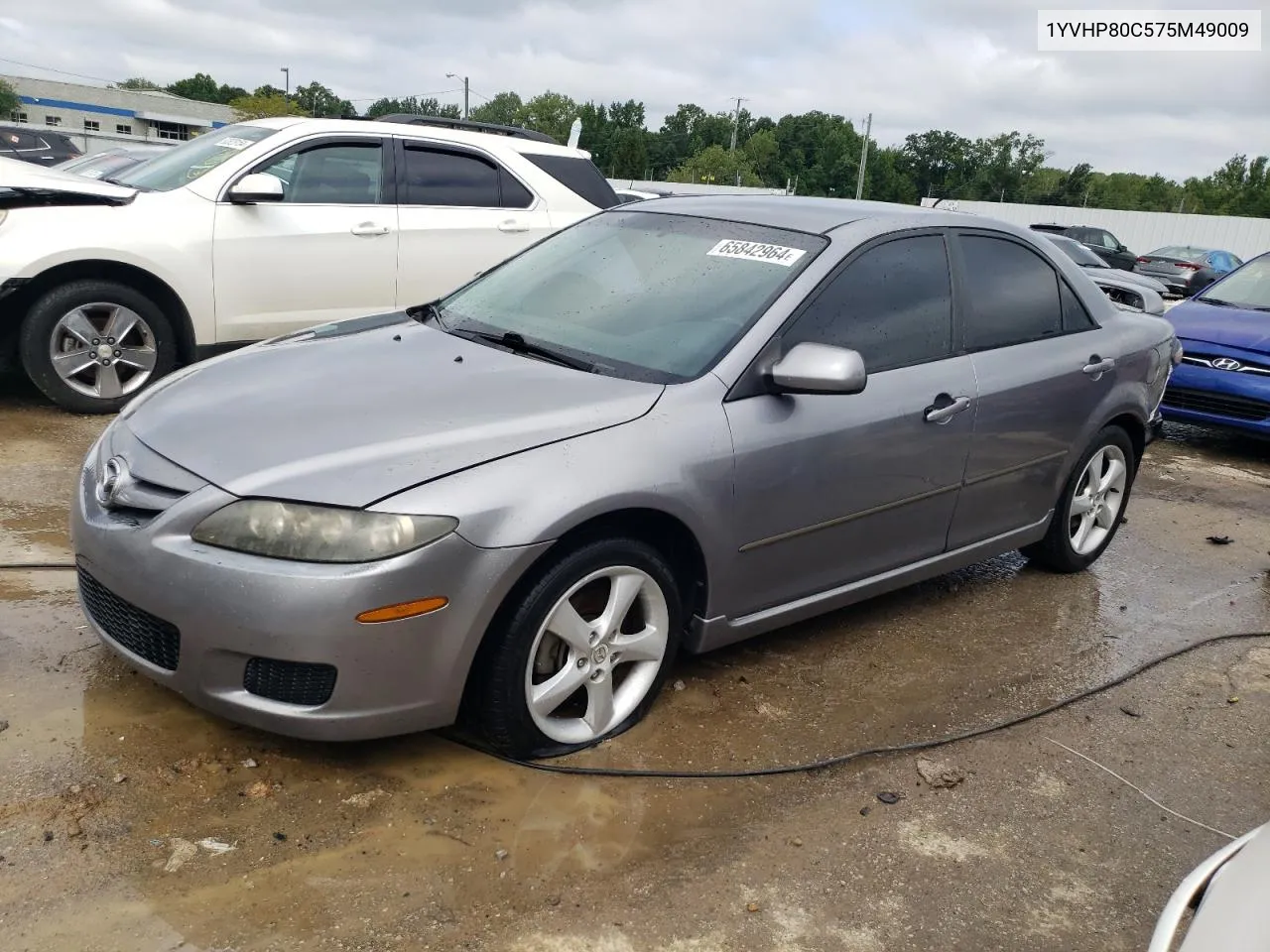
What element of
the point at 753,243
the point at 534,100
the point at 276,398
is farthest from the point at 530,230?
the point at 534,100

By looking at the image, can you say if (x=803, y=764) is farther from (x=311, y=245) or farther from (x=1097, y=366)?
(x=311, y=245)

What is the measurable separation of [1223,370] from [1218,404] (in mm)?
250

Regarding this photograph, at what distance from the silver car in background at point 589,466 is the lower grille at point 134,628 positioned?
1 cm

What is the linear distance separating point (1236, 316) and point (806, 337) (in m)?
6.44

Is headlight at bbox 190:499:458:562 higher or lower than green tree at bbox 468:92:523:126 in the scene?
lower

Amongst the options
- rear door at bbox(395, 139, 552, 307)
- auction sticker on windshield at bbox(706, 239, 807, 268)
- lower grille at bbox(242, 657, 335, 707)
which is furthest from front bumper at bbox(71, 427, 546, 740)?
rear door at bbox(395, 139, 552, 307)

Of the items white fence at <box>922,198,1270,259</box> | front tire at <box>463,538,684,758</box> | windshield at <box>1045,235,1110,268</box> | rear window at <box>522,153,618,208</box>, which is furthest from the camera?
white fence at <box>922,198,1270,259</box>

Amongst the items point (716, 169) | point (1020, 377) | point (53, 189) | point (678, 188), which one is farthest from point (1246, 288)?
point (716, 169)

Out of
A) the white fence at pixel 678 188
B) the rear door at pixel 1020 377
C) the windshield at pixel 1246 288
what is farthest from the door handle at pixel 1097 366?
the windshield at pixel 1246 288

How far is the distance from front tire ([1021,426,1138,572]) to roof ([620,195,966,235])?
1307 mm

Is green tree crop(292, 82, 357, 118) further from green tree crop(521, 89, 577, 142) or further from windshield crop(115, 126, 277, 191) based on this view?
windshield crop(115, 126, 277, 191)

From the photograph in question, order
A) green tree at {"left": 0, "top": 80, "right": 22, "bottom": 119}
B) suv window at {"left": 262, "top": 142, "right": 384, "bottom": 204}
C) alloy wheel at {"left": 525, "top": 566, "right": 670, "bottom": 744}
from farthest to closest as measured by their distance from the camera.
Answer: green tree at {"left": 0, "top": 80, "right": 22, "bottom": 119}
suv window at {"left": 262, "top": 142, "right": 384, "bottom": 204}
alloy wheel at {"left": 525, "top": 566, "right": 670, "bottom": 744}

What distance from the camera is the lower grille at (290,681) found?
2732mm

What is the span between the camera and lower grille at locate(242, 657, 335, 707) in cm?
273
